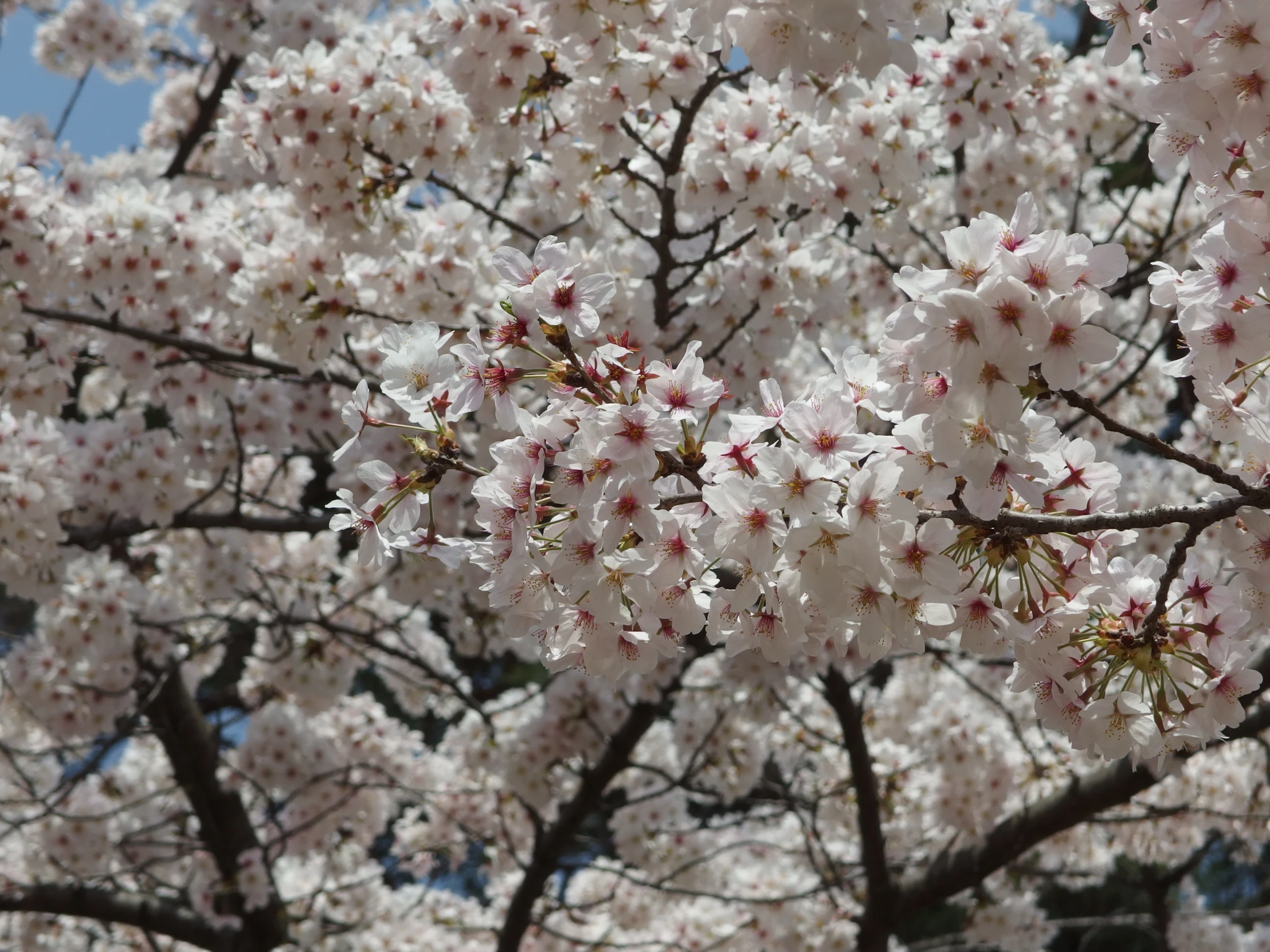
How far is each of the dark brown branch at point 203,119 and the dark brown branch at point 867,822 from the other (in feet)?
15.4

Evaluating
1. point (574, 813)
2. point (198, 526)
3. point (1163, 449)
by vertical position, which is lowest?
point (1163, 449)

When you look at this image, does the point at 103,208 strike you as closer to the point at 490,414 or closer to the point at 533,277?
the point at 490,414

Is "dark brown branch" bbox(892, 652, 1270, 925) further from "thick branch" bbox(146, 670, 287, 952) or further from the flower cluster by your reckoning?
"thick branch" bbox(146, 670, 287, 952)

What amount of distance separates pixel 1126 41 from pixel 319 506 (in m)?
7.58

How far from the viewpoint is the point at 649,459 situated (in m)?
1.45

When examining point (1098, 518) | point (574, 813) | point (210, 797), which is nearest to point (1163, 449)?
point (1098, 518)

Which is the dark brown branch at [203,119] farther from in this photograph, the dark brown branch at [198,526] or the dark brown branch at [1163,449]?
the dark brown branch at [1163,449]

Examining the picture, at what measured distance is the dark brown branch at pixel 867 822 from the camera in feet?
15.3

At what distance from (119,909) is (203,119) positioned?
14.9 feet

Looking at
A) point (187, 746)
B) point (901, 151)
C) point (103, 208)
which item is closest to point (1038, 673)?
point (901, 151)

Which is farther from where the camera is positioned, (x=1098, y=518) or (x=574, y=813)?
(x=574, y=813)

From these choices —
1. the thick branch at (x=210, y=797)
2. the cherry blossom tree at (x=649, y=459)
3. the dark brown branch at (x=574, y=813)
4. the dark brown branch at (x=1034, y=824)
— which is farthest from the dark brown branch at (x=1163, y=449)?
the thick branch at (x=210, y=797)

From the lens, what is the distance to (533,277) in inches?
66.1

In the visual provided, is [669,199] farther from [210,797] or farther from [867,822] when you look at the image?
[210,797]
